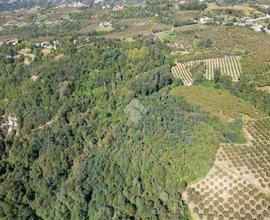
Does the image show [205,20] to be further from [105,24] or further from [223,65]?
[223,65]

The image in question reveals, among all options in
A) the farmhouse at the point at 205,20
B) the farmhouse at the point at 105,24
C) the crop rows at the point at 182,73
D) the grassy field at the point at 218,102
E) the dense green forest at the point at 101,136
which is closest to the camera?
the dense green forest at the point at 101,136

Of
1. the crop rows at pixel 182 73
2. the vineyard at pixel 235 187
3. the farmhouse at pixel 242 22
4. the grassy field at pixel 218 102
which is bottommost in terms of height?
the farmhouse at pixel 242 22

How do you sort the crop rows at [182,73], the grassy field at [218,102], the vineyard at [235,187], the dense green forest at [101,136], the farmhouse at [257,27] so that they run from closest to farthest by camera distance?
the vineyard at [235,187] < the dense green forest at [101,136] < the grassy field at [218,102] < the crop rows at [182,73] < the farmhouse at [257,27]

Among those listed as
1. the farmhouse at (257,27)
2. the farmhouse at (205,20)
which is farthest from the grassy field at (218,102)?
the farmhouse at (205,20)

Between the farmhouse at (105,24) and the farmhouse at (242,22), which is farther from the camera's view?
the farmhouse at (105,24)

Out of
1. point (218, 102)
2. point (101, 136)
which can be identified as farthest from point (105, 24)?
point (218, 102)

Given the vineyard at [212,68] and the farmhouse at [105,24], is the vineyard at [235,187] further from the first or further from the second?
the farmhouse at [105,24]
